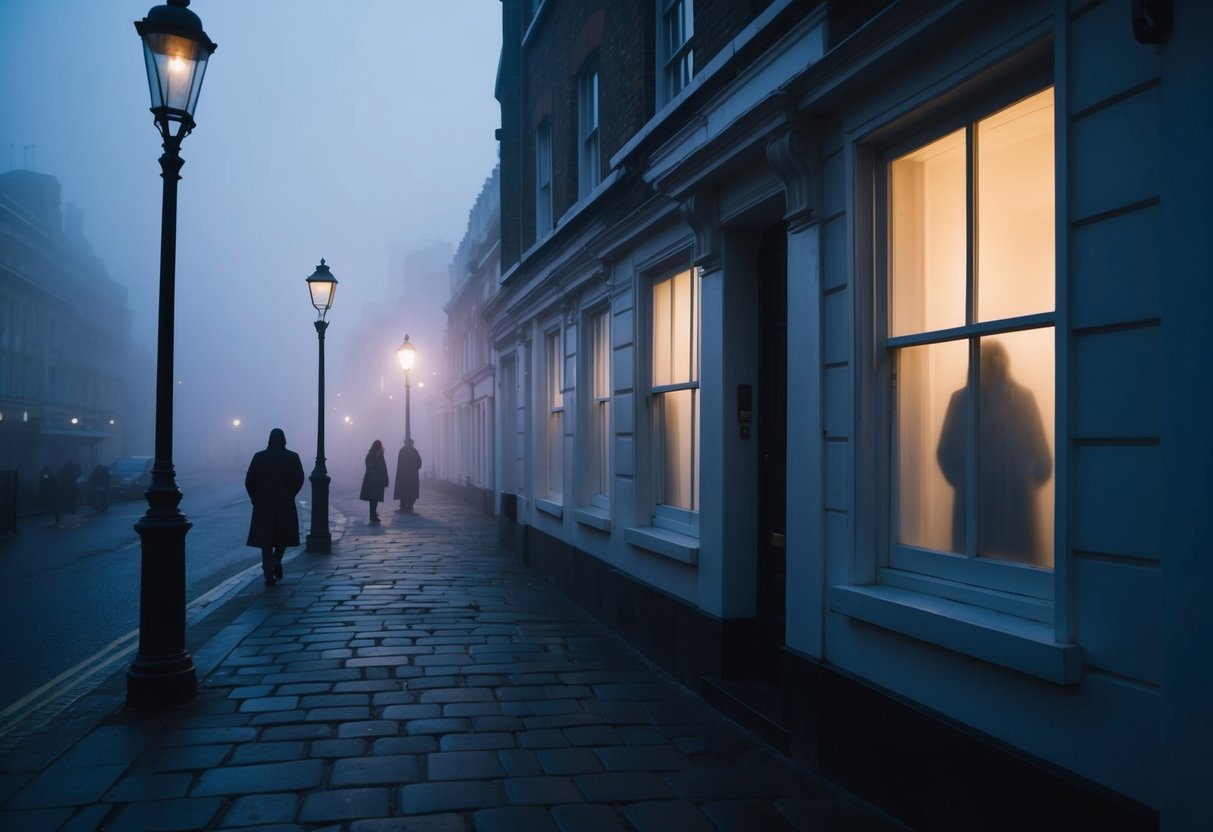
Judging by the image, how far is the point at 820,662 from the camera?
16.3 feet

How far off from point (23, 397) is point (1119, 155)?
53.9 m

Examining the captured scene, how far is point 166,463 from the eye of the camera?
655 cm

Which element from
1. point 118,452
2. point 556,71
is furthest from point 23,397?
point 556,71

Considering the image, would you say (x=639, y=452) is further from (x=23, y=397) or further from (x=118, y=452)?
(x=118, y=452)

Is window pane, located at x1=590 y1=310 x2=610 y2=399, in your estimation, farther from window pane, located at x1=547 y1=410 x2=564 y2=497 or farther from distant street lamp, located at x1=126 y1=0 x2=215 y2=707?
distant street lamp, located at x1=126 y1=0 x2=215 y2=707

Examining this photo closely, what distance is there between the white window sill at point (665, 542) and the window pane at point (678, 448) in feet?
0.87

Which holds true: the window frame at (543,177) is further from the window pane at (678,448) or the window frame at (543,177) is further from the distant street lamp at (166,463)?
the distant street lamp at (166,463)

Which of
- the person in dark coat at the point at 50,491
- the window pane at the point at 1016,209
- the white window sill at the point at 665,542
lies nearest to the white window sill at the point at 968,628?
the window pane at the point at 1016,209

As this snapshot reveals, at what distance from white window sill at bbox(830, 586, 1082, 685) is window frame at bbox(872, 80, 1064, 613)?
67 millimetres

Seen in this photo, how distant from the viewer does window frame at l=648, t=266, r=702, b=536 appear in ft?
24.2

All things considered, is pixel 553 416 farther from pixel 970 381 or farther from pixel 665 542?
pixel 970 381

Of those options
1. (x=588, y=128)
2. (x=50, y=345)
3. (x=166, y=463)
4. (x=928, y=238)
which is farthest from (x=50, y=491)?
(x=50, y=345)

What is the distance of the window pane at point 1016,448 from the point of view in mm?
3664

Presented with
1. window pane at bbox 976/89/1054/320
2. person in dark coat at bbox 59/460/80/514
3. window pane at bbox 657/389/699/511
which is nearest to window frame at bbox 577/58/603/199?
window pane at bbox 657/389/699/511
